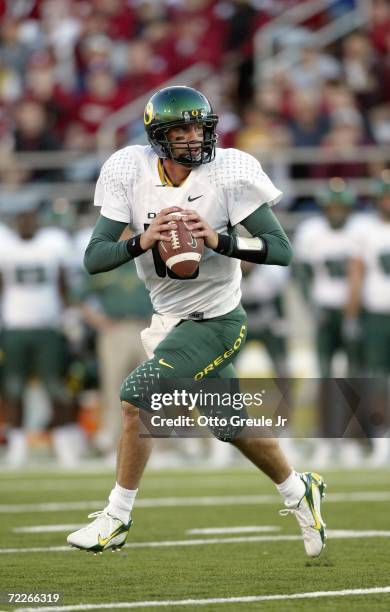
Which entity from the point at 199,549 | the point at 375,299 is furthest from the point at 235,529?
the point at 375,299

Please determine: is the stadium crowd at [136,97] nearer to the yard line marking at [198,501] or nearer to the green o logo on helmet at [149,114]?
the yard line marking at [198,501]

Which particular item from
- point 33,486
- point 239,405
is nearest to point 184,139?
point 239,405

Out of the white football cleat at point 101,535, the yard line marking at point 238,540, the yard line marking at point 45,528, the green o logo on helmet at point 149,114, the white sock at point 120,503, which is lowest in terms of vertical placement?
the yard line marking at point 45,528

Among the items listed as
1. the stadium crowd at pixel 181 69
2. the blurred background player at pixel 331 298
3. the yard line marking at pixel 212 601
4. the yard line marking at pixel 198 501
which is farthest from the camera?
the stadium crowd at pixel 181 69

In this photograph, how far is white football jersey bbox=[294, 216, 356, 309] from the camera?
9.91 meters

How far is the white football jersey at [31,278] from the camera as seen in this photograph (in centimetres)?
1005

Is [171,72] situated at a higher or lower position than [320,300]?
higher

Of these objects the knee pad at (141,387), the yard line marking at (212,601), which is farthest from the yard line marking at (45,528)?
the yard line marking at (212,601)

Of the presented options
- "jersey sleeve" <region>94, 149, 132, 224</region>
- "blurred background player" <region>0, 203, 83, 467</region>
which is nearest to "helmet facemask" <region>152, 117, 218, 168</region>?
"jersey sleeve" <region>94, 149, 132, 224</region>

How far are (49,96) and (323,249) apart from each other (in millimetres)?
3763

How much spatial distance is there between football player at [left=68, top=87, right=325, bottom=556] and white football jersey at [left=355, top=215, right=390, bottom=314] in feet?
15.4

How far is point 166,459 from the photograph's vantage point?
1005 cm

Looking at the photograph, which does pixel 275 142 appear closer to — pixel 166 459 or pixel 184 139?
pixel 166 459

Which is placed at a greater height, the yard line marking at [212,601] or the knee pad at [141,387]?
the knee pad at [141,387]
